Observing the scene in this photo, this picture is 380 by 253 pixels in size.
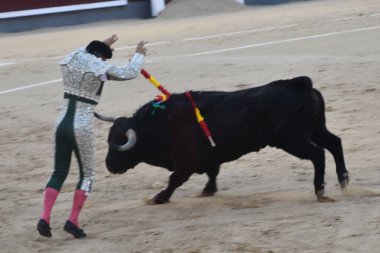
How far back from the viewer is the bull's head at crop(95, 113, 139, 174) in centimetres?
577

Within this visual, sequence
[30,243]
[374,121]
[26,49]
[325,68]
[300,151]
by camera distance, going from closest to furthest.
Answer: [30,243] < [300,151] < [374,121] < [325,68] < [26,49]

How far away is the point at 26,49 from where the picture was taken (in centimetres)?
1677

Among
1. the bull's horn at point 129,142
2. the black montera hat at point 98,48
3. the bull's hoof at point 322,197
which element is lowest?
the bull's hoof at point 322,197

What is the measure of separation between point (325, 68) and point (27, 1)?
43.2 feet

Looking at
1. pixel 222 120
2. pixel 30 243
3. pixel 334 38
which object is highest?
pixel 222 120

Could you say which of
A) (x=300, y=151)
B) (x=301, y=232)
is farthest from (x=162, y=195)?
(x=301, y=232)

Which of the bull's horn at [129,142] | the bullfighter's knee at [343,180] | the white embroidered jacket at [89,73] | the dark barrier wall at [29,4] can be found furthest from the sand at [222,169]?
the dark barrier wall at [29,4]

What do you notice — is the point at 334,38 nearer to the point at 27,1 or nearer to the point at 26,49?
the point at 26,49

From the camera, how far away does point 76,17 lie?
2344 cm

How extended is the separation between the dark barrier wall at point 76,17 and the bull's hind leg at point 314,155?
17.4 meters

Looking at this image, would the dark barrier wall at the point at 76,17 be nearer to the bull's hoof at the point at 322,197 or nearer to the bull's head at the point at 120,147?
the bull's head at the point at 120,147

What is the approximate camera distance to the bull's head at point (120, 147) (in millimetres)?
5766

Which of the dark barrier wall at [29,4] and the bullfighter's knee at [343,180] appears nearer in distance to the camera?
the bullfighter's knee at [343,180]

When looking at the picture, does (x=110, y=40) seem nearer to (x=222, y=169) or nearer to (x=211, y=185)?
(x=211, y=185)
